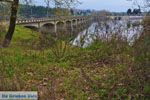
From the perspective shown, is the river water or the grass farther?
the river water

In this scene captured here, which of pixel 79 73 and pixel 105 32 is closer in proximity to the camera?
pixel 79 73

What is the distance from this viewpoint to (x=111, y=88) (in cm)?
886

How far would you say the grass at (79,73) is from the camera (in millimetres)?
8266

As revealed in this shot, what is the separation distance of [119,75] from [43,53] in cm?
669

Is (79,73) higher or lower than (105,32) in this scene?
lower

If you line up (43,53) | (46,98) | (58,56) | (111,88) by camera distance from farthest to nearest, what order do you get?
(43,53) < (58,56) < (111,88) < (46,98)

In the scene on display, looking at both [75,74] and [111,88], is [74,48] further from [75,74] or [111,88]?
[111,88]

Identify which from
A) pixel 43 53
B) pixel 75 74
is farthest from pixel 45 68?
pixel 43 53

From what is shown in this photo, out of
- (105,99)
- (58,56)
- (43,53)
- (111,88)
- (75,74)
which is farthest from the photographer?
(43,53)

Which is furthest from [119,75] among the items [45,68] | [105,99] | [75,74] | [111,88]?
[45,68]

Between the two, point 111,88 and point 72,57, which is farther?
point 72,57

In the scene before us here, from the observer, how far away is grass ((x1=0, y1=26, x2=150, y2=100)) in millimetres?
8266

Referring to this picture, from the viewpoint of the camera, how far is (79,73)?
11.2 meters

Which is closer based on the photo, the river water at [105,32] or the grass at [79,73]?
the grass at [79,73]
